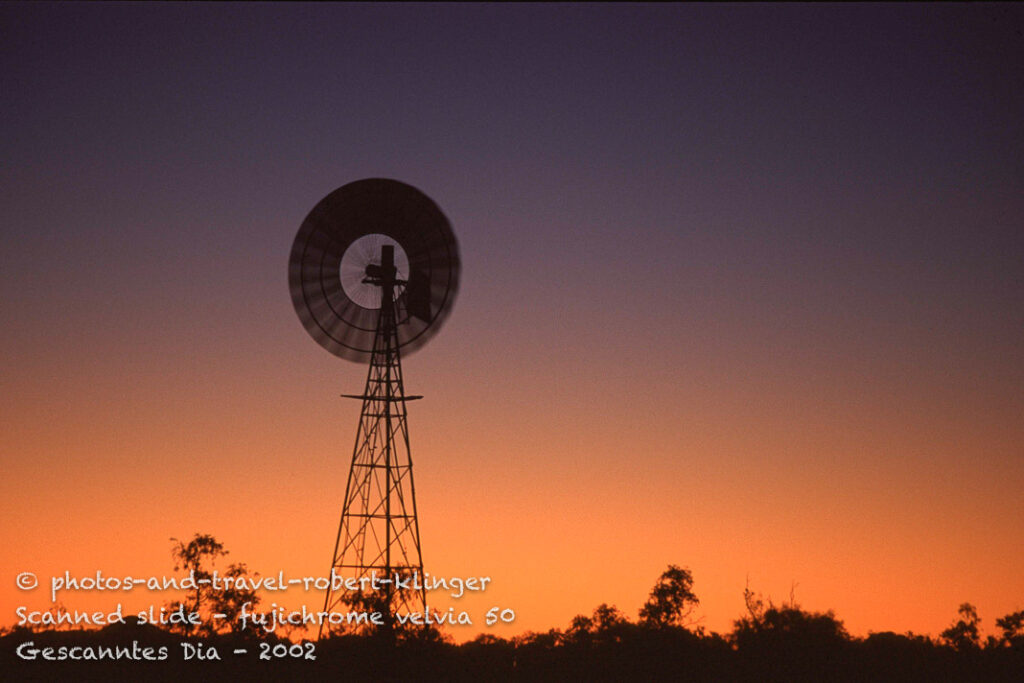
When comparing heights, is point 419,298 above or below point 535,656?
above

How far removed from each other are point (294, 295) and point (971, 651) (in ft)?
115

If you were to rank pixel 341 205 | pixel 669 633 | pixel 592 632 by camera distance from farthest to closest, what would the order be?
pixel 592 632 → pixel 669 633 → pixel 341 205

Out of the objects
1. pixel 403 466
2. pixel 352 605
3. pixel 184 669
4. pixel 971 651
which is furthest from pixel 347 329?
pixel 971 651

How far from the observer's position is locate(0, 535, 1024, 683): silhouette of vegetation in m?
46.2

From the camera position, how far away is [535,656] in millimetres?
52594

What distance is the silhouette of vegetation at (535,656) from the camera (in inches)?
1820

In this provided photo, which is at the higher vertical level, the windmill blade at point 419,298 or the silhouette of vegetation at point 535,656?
the windmill blade at point 419,298

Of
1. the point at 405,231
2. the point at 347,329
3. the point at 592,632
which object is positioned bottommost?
the point at 592,632

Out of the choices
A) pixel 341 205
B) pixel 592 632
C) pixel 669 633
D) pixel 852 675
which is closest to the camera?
pixel 341 205

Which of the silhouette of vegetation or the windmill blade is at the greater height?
the windmill blade

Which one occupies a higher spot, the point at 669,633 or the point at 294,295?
the point at 294,295

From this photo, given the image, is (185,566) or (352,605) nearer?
(352,605)

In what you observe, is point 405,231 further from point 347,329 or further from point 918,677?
point 918,677

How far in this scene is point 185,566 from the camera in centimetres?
4897
